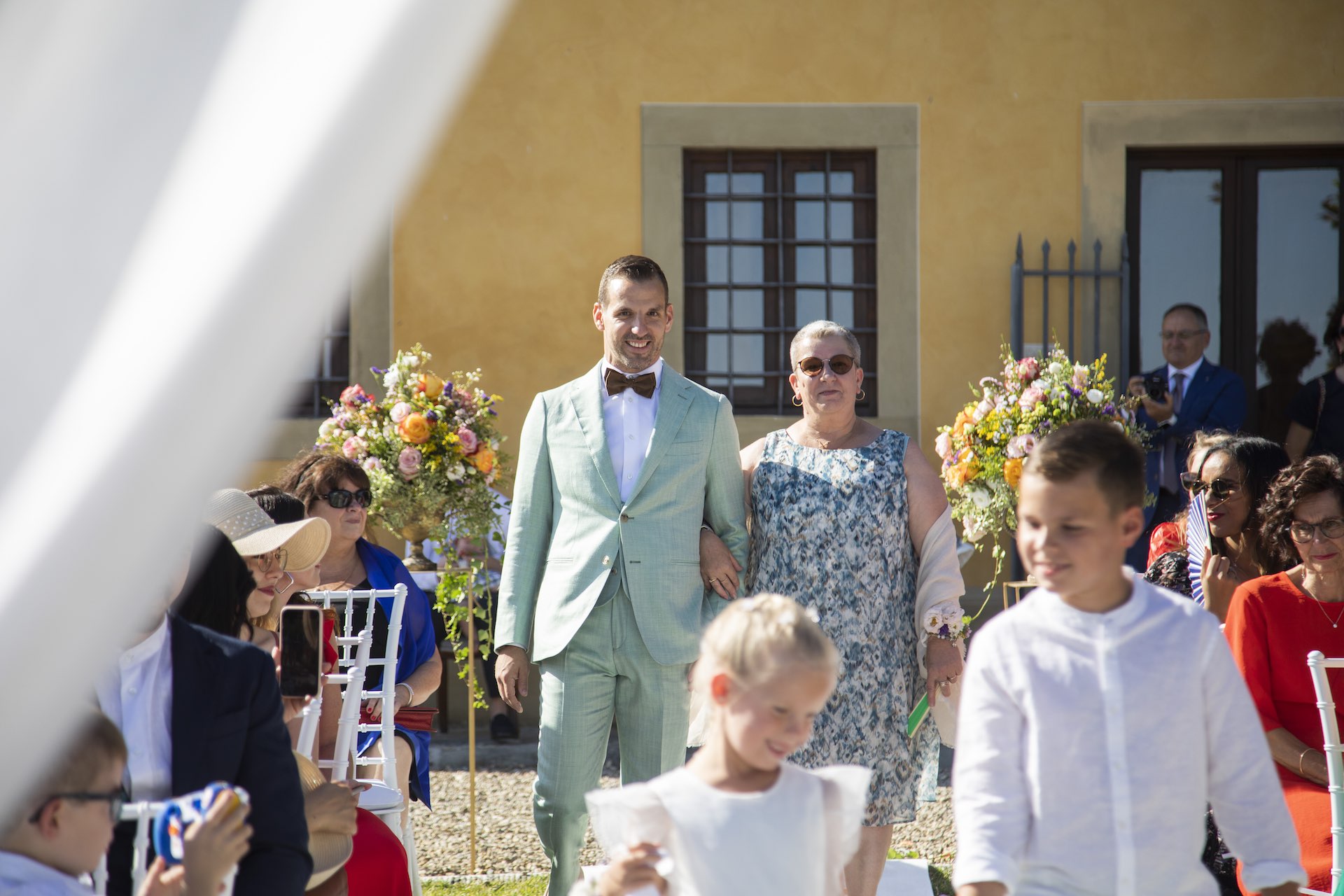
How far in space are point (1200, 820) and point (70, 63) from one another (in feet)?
6.72

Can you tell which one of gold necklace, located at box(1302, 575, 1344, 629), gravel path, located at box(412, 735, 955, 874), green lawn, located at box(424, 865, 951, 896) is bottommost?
gravel path, located at box(412, 735, 955, 874)

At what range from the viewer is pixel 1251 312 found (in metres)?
8.22

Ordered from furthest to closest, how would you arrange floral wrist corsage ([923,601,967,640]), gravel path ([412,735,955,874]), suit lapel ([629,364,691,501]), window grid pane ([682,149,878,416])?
1. window grid pane ([682,149,878,416])
2. gravel path ([412,735,955,874])
3. suit lapel ([629,364,691,501])
4. floral wrist corsage ([923,601,967,640])

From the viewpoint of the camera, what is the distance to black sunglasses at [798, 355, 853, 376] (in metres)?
4.12

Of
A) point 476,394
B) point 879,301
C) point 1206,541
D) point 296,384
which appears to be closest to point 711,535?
point 1206,541

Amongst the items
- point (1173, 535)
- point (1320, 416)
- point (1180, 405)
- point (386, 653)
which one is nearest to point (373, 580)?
point (386, 653)

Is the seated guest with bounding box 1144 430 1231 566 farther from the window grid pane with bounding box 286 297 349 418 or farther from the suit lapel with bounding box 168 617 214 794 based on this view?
the window grid pane with bounding box 286 297 349 418

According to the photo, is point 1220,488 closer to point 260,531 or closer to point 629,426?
point 629,426

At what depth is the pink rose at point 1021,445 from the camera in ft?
16.3

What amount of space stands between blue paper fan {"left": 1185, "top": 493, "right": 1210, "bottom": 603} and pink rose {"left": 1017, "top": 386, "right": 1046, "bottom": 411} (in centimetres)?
90

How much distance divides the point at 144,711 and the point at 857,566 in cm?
225

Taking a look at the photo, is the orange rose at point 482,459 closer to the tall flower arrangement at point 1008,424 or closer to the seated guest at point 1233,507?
the tall flower arrangement at point 1008,424

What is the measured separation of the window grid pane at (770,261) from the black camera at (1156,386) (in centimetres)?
165

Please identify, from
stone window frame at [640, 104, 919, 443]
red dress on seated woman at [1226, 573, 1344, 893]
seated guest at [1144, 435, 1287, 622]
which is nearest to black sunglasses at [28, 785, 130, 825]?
red dress on seated woman at [1226, 573, 1344, 893]
